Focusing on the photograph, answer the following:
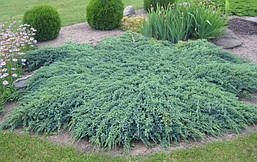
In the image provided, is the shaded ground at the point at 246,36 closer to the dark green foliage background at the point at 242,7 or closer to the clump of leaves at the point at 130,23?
the dark green foliage background at the point at 242,7

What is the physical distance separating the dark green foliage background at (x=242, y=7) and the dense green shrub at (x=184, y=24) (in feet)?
10.4

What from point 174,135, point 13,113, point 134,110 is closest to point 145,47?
point 134,110

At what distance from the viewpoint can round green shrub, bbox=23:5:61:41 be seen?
21.7 feet

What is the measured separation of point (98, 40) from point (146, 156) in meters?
4.47

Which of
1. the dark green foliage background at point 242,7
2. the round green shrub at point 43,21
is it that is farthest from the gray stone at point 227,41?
the round green shrub at point 43,21

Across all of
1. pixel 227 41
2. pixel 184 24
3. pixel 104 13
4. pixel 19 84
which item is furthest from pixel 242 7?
pixel 19 84

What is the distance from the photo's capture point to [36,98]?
404 centimetres

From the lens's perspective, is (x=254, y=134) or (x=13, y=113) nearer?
(x=254, y=134)

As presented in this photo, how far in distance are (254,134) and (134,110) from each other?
1.76 m

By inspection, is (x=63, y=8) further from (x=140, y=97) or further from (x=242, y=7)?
(x=140, y=97)

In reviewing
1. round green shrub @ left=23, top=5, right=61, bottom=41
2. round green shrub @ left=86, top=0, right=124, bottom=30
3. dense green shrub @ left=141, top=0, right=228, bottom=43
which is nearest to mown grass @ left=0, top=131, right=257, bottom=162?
dense green shrub @ left=141, top=0, right=228, bottom=43

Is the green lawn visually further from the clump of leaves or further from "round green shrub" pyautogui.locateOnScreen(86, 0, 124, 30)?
the clump of leaves

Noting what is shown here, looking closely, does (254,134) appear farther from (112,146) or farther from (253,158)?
(112,146)

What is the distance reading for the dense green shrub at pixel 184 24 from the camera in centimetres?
575
